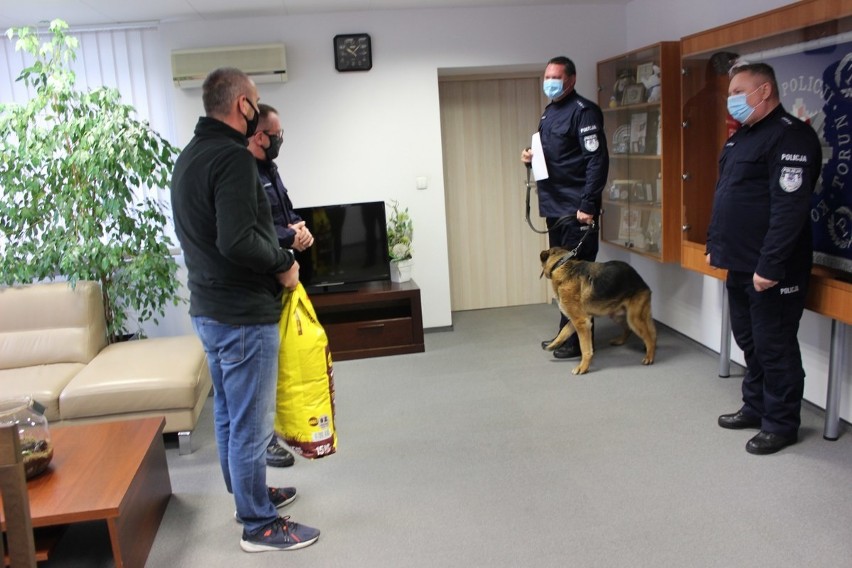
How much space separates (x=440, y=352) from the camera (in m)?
4.62

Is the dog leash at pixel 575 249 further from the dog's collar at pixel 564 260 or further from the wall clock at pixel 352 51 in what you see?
the wall clock at pixel 352 51

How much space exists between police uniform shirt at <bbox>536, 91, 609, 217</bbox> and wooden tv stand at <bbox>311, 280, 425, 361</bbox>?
110 centimetres

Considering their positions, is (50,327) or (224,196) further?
(50,327)

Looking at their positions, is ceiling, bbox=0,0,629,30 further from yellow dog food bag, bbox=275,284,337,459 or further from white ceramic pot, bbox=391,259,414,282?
yellow dog food bag, bbox=275,284,337,459

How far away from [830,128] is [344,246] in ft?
9.58

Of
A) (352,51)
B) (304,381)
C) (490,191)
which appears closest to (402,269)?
(490,191)

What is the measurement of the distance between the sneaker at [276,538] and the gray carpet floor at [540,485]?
0.03 metres

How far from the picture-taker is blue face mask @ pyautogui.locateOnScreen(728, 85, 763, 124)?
9.29 ft

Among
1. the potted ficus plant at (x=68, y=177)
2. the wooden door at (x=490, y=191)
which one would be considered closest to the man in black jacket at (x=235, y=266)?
the potted ficus plant at (x=68, y=177)

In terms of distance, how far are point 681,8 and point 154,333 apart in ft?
13.6

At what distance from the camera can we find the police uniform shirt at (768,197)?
2.67 metres

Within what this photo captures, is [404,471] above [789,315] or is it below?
below

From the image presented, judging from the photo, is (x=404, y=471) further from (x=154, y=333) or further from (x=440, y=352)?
(x=154, y=333)

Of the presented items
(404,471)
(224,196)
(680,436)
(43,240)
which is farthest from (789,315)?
(43,240)
